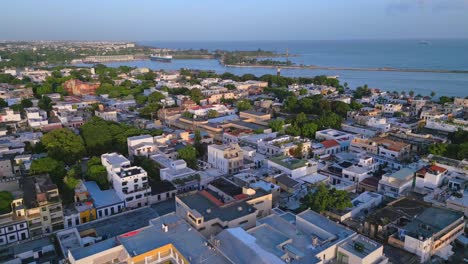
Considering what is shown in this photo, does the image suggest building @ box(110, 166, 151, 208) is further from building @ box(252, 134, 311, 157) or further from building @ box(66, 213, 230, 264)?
building @ box(252, 134, 311, 157)

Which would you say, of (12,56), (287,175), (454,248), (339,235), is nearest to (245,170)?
(287,175)

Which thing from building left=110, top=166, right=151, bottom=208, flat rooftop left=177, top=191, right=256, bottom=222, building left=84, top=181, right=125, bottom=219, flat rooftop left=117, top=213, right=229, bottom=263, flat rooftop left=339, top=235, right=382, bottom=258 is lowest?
building left=84, top=181, right=125, bottom=219

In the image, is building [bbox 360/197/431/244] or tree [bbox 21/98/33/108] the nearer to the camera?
building [bbox 360/197/431/244]

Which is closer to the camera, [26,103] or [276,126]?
[276,126]

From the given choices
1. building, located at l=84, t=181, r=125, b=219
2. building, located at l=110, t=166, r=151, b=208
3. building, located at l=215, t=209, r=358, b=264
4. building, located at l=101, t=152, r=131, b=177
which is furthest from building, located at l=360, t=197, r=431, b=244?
building, located at l=101, t=152, r=131, b=177

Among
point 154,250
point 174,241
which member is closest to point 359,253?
point 174,241

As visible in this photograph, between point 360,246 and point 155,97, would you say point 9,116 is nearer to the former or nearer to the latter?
point 155,97
